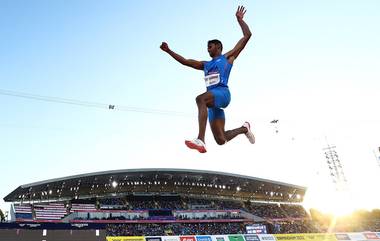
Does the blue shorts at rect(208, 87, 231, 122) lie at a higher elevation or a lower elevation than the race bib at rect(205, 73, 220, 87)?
lower

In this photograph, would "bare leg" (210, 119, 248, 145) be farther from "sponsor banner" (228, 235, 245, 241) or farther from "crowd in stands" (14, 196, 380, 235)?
"crowd in stands" (14, 196, 380, 235)

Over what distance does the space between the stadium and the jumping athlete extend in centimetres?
4569

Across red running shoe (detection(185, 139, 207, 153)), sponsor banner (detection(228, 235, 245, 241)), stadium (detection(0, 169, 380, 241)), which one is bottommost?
sponsor banner (detection(228, 235, 245, 241))

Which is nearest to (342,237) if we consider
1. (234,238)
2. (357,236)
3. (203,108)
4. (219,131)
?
(357,236)

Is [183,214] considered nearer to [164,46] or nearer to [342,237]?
[342,237]

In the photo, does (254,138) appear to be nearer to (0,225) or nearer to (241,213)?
(0,225)

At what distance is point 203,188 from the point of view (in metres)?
73.8

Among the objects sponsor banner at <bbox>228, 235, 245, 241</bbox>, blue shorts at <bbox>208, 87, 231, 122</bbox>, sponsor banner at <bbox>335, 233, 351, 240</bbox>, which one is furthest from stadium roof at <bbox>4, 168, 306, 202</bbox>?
blue shorts at <bbox>208, 87, 231, 122</bbox>

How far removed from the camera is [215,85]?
700cm

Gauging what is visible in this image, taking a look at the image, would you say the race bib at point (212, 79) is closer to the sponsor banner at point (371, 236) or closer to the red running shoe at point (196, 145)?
the red running shoe at point (196, 145)

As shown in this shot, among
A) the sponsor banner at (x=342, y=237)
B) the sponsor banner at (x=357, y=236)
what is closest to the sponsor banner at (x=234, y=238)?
the sponsor banner at (x=342, y=237)

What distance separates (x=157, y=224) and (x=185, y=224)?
454 cm

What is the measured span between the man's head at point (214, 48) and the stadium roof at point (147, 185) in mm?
56104

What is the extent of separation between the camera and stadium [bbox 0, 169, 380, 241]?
179 ft
